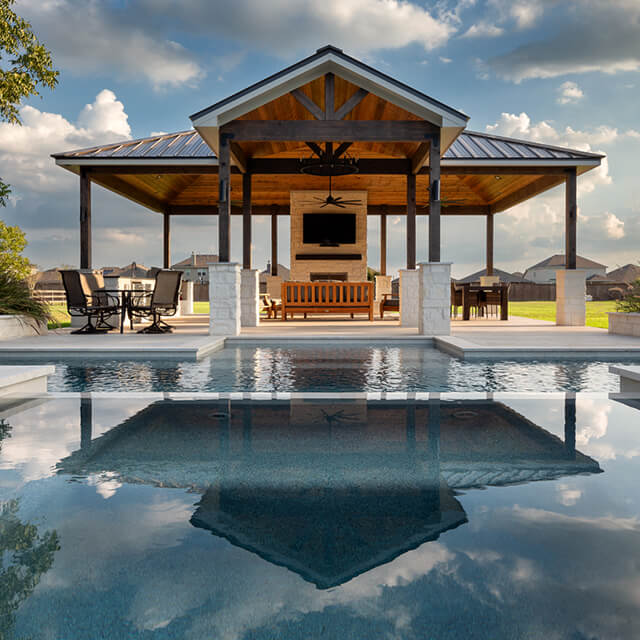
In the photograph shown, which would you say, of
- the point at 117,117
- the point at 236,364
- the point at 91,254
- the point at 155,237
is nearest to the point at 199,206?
the point at 155,237

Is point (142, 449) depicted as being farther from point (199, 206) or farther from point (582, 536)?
point (199, 206)

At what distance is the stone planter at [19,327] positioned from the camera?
8729mm

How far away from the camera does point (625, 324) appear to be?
891 cm

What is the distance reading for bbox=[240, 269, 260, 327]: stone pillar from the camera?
458 inches

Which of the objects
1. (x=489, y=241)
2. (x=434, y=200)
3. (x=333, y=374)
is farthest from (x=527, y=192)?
(x=333, y=374)

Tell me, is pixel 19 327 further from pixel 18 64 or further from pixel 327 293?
pixel 327 293

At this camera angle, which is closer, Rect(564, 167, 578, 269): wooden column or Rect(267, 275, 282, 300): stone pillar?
Rect(564, 167, 578, 269): wooden column

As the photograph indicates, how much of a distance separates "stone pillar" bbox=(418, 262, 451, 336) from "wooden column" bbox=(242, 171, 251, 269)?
15.6 feet

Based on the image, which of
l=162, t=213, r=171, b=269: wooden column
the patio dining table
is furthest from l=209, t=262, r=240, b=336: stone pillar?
l=162, t=213, r=171, b=269: wooden column

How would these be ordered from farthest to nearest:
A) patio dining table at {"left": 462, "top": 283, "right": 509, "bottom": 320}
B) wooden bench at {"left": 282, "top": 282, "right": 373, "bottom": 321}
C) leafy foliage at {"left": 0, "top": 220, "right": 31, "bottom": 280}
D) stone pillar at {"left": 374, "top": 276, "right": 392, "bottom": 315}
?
stone pillar at {"left": 374, "top": 276, "right": 392, "bottom": 315}
leafy foliage at {"left": 0, "top": 220, "right": 31, "bottom": 280}
patio dining table at {"left": 462, "top": 283, "right": 509, "bottom": 320}
wooden bench at {"left": 282, "top": 282, "right": 373, "bottom": 321}

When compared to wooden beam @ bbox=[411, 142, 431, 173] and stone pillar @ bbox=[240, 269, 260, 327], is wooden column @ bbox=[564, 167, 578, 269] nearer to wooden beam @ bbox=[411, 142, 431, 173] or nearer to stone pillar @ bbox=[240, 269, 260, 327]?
wooden beam @ bbox=[411, 142, 431, 173]

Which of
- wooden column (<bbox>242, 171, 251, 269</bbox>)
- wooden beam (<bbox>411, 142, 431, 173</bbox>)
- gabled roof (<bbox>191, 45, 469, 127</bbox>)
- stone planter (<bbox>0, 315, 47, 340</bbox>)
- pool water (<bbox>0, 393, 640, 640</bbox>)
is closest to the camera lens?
pool water (<bbox>0, 393, 640, 640</bbox>)

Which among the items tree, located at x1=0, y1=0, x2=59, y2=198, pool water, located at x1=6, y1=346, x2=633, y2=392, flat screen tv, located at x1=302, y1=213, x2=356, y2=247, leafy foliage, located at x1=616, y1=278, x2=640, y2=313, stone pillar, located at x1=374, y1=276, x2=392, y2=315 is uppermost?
tree, located at x1=0, y1=0, x2=59, y2=198

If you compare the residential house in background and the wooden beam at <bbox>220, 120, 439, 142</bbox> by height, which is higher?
the residential house in background
